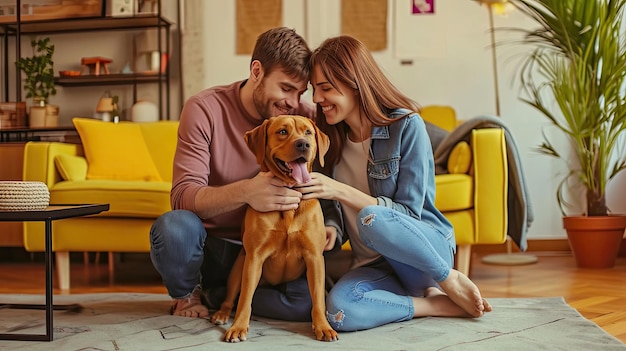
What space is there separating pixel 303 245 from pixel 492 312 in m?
0.68

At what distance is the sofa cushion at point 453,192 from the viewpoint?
2910 millimetres

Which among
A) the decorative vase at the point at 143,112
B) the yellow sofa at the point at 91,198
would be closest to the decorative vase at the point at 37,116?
the decorative vase at the point at 143,112

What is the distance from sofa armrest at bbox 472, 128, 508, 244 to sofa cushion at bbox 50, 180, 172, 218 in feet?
4.19

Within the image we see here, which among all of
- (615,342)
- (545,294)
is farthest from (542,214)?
(615,342)

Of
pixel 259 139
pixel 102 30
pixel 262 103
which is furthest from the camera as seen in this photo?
pixel 102 30

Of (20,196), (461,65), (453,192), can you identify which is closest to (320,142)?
(20,196)

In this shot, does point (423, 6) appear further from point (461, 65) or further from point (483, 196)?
point (483, 196)

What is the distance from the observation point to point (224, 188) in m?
2.00

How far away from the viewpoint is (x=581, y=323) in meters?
2.00

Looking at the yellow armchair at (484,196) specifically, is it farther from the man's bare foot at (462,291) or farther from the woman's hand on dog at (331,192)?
the woman's hand on dog at (331,192)

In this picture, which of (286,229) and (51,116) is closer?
(286,229)

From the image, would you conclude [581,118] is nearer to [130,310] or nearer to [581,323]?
[581,323]

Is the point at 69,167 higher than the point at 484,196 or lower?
higher

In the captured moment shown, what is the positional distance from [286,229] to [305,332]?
0.28 m
